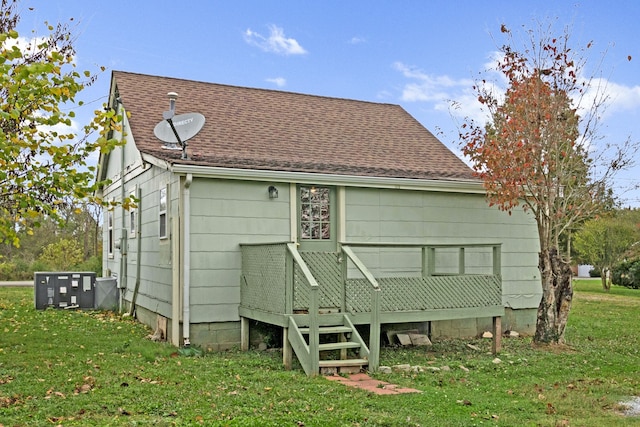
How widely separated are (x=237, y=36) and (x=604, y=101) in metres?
9.05

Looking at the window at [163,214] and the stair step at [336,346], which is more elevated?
the window at [163,214]

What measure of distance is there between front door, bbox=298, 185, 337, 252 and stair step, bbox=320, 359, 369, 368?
2834 mm

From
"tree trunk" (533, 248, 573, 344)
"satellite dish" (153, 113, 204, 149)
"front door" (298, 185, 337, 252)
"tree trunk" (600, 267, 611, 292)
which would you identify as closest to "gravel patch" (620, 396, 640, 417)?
"tree trunk" (533, 248, 573, 344)

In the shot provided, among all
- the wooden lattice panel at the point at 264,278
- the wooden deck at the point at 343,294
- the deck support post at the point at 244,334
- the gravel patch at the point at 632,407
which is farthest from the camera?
the deck support post at the point at 244,334

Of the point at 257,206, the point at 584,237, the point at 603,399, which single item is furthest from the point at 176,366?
the point at 584,237

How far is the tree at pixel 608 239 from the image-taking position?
90.5 feet

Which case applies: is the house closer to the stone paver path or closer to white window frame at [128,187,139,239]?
white window frame at [128,187,139,239]

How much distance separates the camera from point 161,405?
20.5 feet

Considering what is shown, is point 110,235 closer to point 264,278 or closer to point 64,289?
point 64,289

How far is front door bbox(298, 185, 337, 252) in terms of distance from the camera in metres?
10.9

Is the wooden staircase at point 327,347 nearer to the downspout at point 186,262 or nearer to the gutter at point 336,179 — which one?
the downspout at point 186,262

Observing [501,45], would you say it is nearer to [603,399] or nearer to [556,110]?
[556,110]

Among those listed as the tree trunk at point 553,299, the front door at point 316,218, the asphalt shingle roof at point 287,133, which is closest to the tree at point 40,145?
the asphalt shingle roof at point 287,133

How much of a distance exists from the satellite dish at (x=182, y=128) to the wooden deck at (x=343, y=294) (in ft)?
6.70
